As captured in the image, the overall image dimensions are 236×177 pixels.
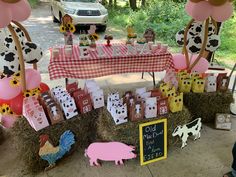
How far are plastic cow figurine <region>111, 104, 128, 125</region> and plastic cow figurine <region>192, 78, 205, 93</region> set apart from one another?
1207 millimetres

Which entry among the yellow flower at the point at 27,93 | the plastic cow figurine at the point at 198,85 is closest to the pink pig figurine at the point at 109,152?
the yellow flower at the point at 27,93

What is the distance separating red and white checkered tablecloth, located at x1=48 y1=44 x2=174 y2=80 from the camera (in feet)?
11.6

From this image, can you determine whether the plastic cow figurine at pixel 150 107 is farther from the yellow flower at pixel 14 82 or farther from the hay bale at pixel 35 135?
the yellow flower at pixel 14 82

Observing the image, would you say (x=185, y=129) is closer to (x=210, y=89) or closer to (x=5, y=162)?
(x=210, y=89)

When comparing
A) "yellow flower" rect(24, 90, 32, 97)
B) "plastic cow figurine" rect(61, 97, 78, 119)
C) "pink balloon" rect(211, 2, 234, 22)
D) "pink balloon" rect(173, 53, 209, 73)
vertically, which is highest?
"pink balloon" rect(211, 2, 234, 22)

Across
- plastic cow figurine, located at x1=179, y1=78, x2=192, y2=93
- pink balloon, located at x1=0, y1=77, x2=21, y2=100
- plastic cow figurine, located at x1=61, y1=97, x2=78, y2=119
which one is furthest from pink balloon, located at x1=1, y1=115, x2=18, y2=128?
plastic cow figurine, located at x1=179, y1=78, x2=192, y2=93

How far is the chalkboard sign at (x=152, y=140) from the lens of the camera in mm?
2877

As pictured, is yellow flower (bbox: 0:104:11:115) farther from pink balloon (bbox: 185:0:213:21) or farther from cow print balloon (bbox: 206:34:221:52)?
cow print balloon (bbox: 206:34:221:52)

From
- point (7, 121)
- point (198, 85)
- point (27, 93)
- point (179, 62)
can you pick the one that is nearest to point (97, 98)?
point (27, 93)

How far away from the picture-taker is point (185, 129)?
3125 mm

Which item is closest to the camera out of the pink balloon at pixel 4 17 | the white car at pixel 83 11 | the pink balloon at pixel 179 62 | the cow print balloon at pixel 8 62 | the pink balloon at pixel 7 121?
the pink balloon at pixel 4 17

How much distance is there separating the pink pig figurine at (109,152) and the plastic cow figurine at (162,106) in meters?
0.49

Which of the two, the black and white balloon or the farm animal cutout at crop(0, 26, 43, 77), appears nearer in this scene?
the farm animal cutout at crop(0, 26, 43, 77)

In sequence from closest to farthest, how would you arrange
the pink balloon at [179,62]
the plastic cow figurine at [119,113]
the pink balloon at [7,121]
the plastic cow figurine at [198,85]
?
the plastic cow figurine at [119,113]
the pink balloon at [7,121]
the plastic cow figurine at [198,85]
the pink balloon at [179,62]
